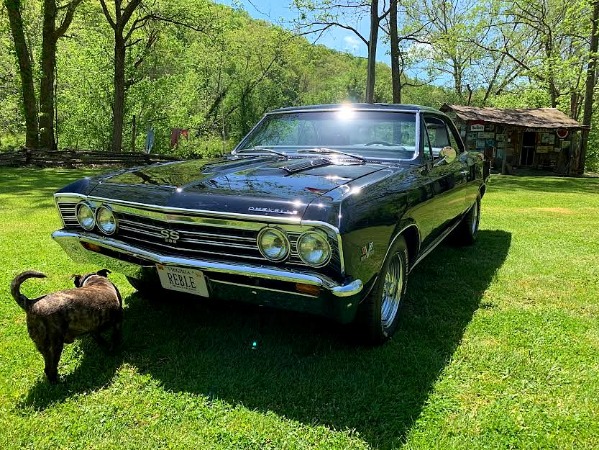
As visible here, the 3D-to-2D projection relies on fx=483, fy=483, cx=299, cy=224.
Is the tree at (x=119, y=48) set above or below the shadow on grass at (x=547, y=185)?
above

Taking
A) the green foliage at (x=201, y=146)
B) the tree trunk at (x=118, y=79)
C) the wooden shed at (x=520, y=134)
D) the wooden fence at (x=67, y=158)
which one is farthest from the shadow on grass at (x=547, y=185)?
the green foliage at (x=201, y=146)

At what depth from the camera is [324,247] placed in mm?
2512

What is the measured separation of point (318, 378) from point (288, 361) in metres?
0.27

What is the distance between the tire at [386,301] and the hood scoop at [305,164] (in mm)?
812

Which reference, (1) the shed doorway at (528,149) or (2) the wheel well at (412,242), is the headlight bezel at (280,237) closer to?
(2) the wheel well at (412,242)

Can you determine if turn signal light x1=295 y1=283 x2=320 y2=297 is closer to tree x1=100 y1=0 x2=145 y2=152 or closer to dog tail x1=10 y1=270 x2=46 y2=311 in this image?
dog tail x1=10 y1=270 x2=46 y2=311

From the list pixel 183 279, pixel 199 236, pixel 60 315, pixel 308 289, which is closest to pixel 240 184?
pixel 199 236

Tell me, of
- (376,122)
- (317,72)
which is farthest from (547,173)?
(317,72)

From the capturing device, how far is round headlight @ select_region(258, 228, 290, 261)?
258 cm

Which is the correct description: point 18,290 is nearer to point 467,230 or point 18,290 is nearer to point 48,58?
point 467,230

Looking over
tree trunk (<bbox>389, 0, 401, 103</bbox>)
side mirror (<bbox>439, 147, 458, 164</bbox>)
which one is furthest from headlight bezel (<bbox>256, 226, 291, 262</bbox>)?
tree trunk (<bbox>389, 0, 401, 103</bbox>)

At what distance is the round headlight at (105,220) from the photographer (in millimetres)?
3146

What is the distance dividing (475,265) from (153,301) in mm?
3403

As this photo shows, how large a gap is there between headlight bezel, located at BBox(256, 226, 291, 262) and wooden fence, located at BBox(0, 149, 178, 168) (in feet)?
46.8
